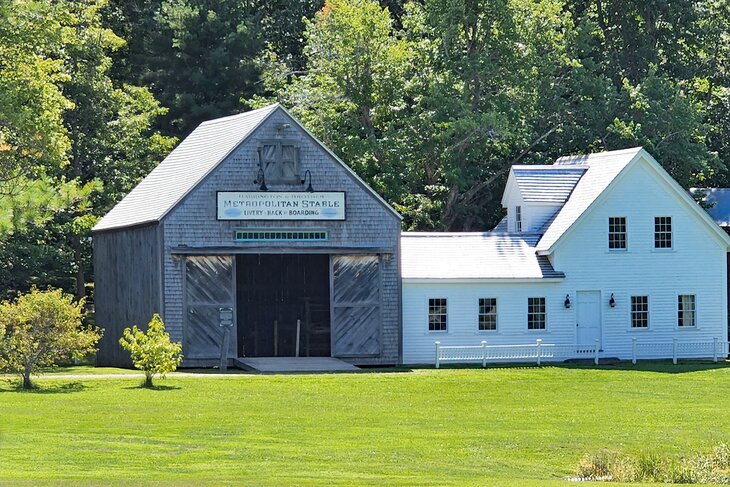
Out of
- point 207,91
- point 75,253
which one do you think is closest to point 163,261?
point 75,253

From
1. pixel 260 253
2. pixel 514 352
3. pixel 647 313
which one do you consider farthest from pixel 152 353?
pixel 647 313

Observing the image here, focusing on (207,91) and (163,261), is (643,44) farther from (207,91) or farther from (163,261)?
(163,261)

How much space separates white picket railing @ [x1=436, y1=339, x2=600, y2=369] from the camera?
160 feet

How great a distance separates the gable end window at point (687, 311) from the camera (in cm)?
5275

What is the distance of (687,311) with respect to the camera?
5281 cm

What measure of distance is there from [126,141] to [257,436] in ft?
99.2

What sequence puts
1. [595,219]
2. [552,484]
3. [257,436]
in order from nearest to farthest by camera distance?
[552,484] < [257,436] < [595,219]

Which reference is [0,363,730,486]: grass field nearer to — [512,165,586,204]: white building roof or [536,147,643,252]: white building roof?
[536,147,643,252]: white building roof

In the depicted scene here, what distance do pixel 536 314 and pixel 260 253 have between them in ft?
29.9

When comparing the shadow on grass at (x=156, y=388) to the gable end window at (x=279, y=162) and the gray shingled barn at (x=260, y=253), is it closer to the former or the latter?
the gray shingled barn at (x=260, y=253)

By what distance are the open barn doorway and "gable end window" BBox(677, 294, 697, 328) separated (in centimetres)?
1134

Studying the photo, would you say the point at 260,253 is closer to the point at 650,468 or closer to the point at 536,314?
the point at 536,314

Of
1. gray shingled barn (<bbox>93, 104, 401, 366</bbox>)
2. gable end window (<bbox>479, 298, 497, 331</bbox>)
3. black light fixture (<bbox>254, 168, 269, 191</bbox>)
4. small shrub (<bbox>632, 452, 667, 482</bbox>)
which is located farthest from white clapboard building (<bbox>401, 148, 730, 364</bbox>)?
small shrub (<bbox>632, 452, 667, 482</bbox>)

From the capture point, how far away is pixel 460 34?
198ft
